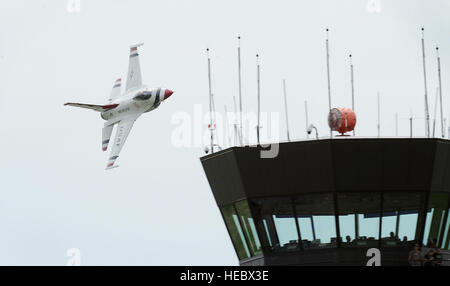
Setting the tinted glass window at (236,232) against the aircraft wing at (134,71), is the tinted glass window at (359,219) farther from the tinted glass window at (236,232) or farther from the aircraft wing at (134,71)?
the aircraft wing at (134,71)

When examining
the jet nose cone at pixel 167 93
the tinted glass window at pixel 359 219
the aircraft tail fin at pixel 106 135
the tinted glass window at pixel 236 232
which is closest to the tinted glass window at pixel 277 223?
the tinted glass window at pixel 236 232

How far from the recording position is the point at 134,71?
3342 inches

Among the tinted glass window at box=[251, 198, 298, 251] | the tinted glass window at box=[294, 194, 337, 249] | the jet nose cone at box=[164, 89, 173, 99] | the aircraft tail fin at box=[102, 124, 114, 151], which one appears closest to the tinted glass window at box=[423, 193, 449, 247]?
the tinted glass window at box=[294, 194, 337, 249]

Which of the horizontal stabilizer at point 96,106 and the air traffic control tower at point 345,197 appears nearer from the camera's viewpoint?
the air traffic control tower at point 345,197

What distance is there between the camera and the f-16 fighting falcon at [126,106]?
78188mm

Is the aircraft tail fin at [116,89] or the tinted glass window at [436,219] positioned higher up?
the aircraft tail fin at [116,89]

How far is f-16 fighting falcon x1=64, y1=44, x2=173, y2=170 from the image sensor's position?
7819cm

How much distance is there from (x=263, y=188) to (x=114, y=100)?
26620mm

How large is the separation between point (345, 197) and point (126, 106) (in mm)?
25877

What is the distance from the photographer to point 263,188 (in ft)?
192

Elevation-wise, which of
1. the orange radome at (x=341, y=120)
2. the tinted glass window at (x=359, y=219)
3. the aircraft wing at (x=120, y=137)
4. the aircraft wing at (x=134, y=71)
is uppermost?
the aircraft wing at (x=134, y=71)

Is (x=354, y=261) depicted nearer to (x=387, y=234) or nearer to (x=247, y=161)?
(x=387, y=234)

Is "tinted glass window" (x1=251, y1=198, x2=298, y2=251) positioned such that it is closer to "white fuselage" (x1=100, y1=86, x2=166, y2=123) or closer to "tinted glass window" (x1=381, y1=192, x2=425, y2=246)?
"tinted glass window" (x1=381, y1=192, x2=425, y2=246)
